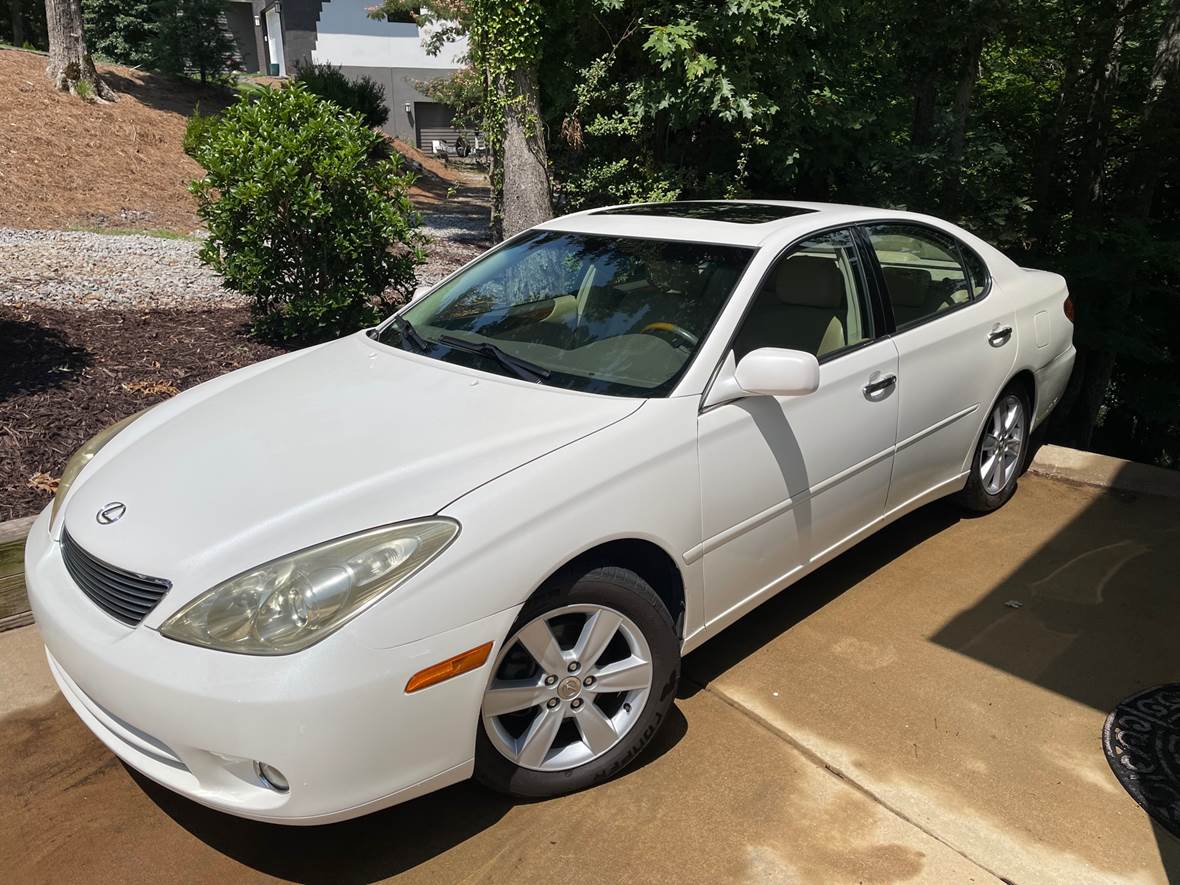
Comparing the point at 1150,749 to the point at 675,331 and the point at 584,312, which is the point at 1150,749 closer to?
the point at 675,331

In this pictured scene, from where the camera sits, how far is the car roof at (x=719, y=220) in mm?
3527

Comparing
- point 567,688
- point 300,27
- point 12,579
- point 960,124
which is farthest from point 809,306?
point 300,27

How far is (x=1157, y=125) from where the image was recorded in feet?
20.7

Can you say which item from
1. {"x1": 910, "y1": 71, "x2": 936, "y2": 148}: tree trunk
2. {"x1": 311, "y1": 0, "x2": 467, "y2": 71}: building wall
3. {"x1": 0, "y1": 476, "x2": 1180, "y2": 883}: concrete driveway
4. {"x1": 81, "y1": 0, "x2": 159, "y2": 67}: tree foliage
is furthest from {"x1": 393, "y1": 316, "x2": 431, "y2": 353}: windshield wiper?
{"x1": 311, "y1": 0, "x2": 467, "y2": 71}: building wall

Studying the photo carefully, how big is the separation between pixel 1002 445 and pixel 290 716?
3773 millimetres

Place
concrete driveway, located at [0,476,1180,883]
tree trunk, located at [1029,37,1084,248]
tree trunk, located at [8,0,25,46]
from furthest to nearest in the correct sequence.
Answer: tree trunk, located at [8,0,25,46], tree trunk, located at [1029,37,1084,248], concrete driveway, located at [0,476,1180,883]

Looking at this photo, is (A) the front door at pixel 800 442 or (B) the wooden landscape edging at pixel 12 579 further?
(B) the wooden landscape edging at pixel 12 579

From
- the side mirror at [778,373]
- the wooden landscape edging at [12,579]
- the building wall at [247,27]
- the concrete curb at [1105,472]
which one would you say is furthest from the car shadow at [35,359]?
the building wall at [247,27]

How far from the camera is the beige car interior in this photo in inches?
131

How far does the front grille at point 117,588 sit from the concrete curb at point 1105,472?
4766 mm

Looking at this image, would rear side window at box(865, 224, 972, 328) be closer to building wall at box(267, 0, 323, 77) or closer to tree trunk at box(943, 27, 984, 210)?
tree trunk at box(943, 27, 984, 210)

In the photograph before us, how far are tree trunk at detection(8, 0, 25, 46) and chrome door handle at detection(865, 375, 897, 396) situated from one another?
99.9 ft

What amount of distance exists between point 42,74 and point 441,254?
35.5 feet

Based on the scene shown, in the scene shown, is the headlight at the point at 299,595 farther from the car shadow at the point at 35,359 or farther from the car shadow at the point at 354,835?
the car shadow at the point at 35,359
